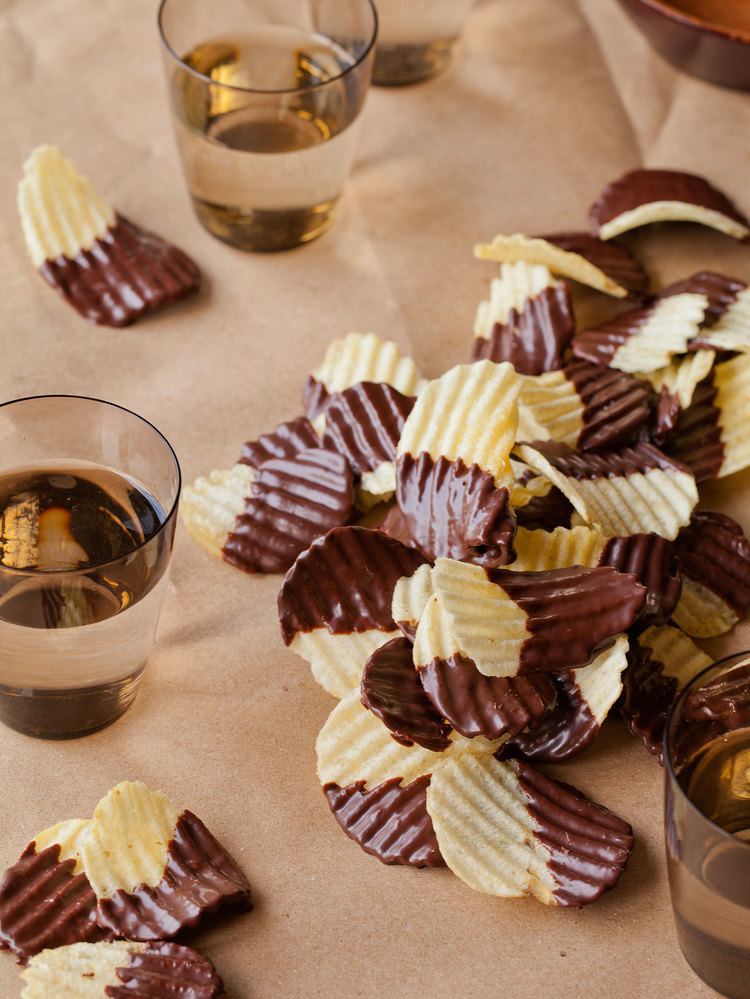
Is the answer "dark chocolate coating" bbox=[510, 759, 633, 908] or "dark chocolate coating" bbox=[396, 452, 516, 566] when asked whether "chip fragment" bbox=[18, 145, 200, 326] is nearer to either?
"dark chocolate coating" bbox=[396, 452, 516, 566]

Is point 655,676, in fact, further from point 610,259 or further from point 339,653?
point 610,259

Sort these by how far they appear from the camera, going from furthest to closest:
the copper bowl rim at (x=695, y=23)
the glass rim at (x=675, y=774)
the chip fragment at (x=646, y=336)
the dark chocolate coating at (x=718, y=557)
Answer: the copper bowl rim at (x=695, y=23), the chip fragment at (x=646, y=336), the dark chocolate coating at (x=718, y=557), the glass rim at (x=675, y=774)

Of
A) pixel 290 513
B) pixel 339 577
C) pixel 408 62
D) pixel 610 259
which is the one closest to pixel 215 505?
pixel 290 513

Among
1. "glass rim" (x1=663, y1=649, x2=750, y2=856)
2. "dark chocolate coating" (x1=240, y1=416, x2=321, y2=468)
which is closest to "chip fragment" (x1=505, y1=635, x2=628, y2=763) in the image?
"glass rim" (x1=663, y1=649, x2=750, y2=856)

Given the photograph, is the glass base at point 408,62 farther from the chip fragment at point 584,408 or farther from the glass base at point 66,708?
the glass base at point 66,708

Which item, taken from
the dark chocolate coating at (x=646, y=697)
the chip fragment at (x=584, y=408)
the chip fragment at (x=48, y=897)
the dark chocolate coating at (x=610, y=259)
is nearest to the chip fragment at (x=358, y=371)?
the chip fragment at (x=584, y=408)

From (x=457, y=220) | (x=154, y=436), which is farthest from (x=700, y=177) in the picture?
(x=154, y=436)

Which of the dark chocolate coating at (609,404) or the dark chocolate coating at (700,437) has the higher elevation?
the dark chocolate coating at (609,404)
